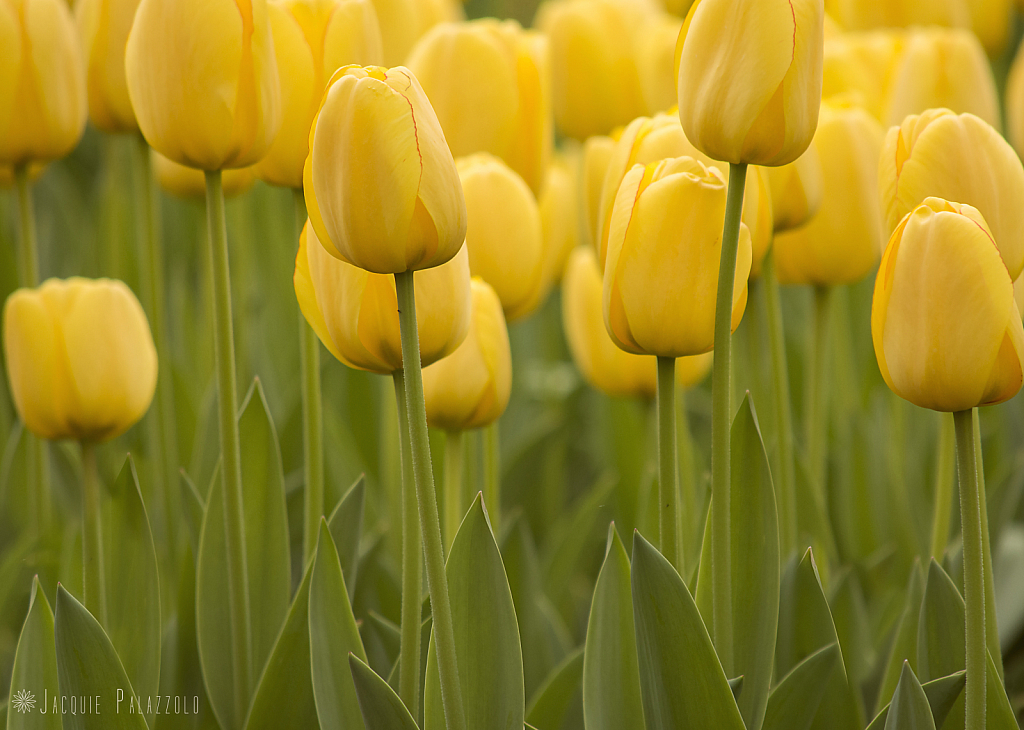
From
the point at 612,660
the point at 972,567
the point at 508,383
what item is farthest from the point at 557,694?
the point at 972,567

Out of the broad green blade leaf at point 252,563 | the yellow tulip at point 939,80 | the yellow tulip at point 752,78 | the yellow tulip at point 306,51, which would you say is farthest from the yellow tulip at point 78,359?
the yellow tulip at point 939,80

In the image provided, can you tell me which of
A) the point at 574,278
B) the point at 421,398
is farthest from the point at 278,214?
the point at 421,398

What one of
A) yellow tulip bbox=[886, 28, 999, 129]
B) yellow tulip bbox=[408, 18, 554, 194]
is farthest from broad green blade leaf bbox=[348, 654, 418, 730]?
yellow tulip bbox=[886, 28, 999, 129]

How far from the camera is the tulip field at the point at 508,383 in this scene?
1.79 feet

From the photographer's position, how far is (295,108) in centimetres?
74

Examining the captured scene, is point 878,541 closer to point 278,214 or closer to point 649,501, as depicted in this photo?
point 649,501

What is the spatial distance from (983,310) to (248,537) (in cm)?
60

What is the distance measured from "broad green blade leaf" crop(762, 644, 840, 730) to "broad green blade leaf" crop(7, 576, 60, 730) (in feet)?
1.71

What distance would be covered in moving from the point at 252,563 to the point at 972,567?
1.85ft

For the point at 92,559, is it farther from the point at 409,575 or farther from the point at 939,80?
the point at 939,80

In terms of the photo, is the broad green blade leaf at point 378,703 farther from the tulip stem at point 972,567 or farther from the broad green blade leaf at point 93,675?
the tulip stem at point 972,567

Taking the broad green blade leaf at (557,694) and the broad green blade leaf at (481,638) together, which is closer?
the broad green blade leaf at (481,638)

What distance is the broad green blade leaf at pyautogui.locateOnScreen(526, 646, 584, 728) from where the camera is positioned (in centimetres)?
79

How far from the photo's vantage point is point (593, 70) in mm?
1316
